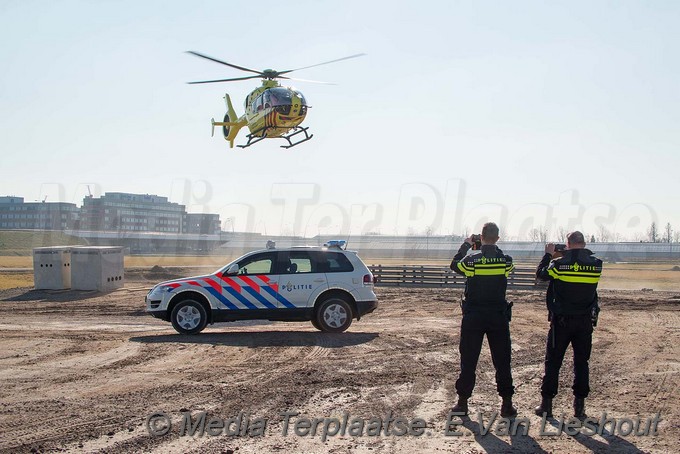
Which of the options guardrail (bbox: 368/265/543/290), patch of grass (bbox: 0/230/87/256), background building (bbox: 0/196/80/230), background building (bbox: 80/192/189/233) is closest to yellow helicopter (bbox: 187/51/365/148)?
guardrail (bbox: 368/265/543/290)

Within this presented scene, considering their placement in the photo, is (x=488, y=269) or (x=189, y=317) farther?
(x=189, y=317)

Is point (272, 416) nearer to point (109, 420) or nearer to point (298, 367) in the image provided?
point (109, 420)

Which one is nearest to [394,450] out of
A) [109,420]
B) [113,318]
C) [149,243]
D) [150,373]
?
[109,420]

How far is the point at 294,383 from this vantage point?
8180 mm

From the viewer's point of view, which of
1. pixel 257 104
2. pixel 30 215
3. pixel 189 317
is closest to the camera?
pixel 189 317

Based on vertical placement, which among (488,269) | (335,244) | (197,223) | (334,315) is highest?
(197,223)

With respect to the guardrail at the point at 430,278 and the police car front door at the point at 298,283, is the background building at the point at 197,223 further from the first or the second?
the police car front door at the point at 298,283

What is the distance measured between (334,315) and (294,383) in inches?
208

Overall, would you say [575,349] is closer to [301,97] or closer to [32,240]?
[301,97]

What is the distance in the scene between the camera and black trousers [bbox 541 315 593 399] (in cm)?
660

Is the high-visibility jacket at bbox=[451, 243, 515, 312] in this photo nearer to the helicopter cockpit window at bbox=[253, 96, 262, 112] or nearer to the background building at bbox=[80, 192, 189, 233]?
the helicopter cockpit window at bbox=[253, 96, 262, 112]

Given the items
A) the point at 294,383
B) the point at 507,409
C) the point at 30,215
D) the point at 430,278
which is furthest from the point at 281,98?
the point at 30,215

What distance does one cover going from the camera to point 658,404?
705cm

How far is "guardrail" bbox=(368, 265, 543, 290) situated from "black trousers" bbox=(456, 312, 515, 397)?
2139cm
